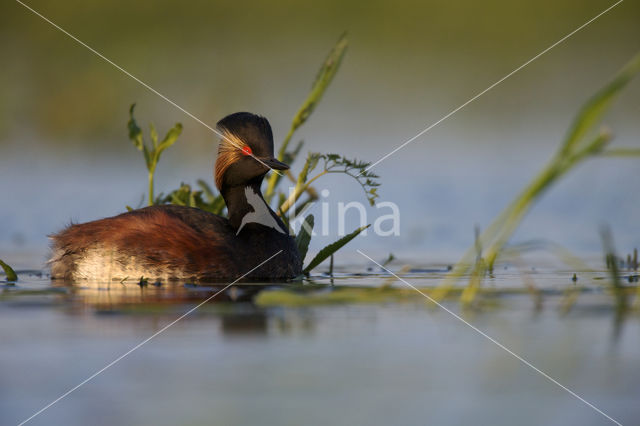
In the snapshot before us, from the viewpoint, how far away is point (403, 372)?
2.62 metres

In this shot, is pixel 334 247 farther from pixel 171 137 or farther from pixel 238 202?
pixel 171 137

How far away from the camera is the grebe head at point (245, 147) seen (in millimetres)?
6840

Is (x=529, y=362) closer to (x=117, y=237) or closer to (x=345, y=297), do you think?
(x=345, y=297)

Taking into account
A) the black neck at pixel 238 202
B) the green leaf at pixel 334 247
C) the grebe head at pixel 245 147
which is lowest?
the green leaf at pixel 334 247

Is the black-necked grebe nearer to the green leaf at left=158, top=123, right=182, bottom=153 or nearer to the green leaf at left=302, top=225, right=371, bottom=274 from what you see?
the green leaf at left=302, top=225, right=371, bottom=274

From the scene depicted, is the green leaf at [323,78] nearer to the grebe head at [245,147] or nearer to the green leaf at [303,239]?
the grebe head at [245,147]

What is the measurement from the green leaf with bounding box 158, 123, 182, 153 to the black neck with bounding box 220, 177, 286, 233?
25.6 inches

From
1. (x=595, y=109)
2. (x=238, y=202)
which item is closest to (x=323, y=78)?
(x=238, y=202)

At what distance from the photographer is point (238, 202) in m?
7.09

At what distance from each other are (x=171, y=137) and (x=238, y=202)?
0.83 m

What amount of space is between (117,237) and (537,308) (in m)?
3.84

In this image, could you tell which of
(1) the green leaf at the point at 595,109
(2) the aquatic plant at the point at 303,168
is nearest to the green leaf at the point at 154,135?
(2) the aquatic plant at the point at 303,168

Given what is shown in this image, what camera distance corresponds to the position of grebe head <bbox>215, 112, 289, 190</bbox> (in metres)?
6.84

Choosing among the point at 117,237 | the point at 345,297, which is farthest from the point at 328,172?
the point at 345,297
